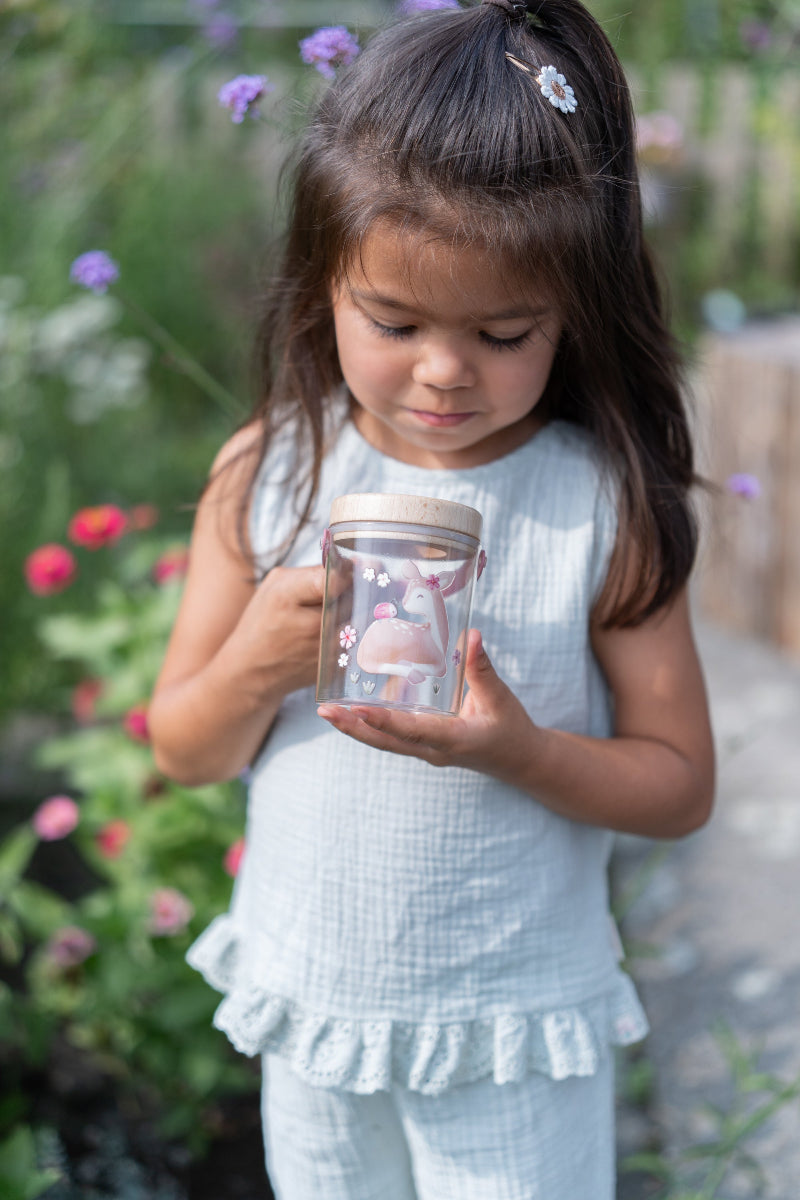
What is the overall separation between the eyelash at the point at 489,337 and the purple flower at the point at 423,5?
0.33 metres

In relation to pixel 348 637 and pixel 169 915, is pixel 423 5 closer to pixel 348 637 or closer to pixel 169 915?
pixel 348 637

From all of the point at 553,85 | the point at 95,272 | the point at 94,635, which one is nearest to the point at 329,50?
the point at 553,85

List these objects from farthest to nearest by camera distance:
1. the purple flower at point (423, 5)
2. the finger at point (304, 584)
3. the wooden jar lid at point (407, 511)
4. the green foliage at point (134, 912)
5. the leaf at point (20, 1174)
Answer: the green foliage at point (134, 912) < the leaf at point (20, 1174) < the purple flower at point (423, 5) < the finger at point (304, 584) < the wooden jar lid at point (407, 511)

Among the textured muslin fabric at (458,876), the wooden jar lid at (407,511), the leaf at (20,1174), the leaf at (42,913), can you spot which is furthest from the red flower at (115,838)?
the wooden jar lid at (407,511)

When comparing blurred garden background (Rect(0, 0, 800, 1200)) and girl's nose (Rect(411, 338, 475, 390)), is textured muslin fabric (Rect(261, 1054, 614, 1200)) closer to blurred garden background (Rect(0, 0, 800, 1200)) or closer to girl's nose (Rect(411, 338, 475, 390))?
Answer: blurred garden background (Rect(0, 0, 800, 1200))

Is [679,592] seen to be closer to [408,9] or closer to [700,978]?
[408,9]

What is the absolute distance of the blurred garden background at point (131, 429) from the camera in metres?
1.85

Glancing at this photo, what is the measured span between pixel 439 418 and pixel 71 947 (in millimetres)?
1198

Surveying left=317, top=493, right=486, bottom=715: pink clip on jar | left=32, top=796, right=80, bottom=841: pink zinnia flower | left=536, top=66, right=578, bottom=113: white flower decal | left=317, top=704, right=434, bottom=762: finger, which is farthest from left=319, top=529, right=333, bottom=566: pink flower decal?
left=32, top=796, right=80, bottom=841: pink zinnia flower

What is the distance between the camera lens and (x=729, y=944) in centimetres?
225

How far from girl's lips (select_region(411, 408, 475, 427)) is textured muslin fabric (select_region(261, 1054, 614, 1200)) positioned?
65 cm

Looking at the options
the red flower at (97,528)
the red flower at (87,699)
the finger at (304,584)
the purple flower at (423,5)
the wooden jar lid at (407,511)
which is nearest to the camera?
the wooden jar lid at (407,511)

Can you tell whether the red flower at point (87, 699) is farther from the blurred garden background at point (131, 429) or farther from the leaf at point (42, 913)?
the leaf at point (42, 913)

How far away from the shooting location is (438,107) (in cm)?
99
